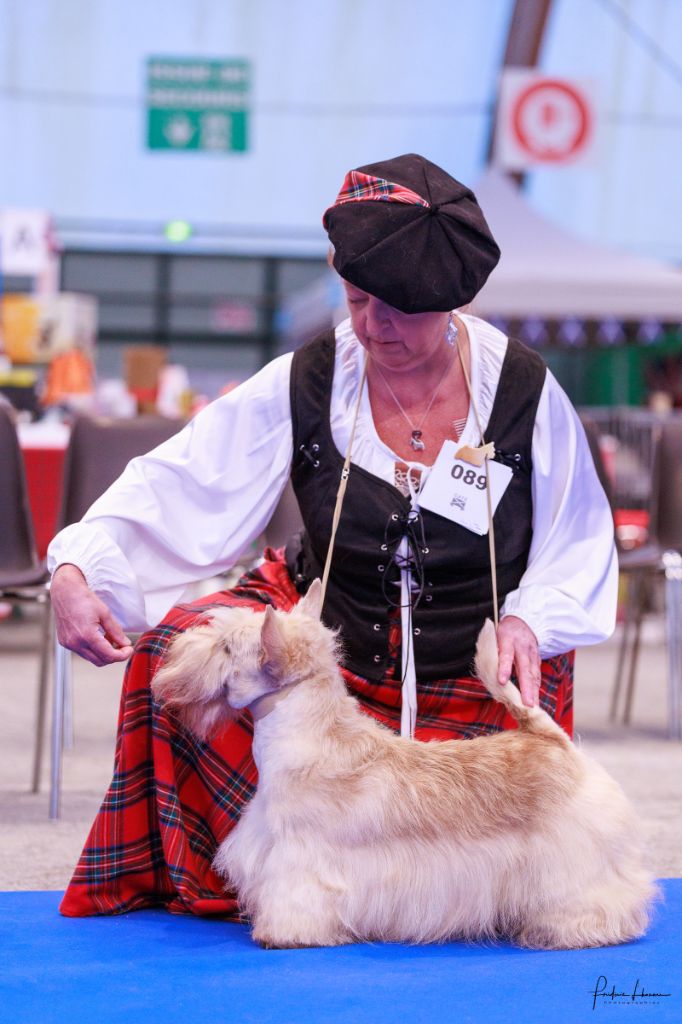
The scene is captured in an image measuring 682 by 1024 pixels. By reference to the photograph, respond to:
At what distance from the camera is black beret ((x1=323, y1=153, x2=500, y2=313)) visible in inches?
82.7

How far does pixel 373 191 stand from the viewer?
85.4 inches

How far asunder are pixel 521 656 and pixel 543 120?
977 cm

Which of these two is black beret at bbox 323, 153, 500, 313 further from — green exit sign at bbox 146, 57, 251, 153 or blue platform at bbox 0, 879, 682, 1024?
green exit sign at bbox 146, 57, 251, 153

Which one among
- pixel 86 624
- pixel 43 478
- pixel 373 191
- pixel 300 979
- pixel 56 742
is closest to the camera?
pixel 300 979

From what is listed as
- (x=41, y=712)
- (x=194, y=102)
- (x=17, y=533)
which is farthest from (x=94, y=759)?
(x=194, y=102)

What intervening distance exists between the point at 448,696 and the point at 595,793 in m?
0.35

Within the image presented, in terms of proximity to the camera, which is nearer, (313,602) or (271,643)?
(271,643)

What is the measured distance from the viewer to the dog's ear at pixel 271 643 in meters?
1.90

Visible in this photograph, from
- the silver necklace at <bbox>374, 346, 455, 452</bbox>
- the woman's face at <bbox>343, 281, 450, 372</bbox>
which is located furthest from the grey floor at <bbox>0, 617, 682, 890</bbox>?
the woman's face at <bbox>343, 281, 450, 372</bbox>

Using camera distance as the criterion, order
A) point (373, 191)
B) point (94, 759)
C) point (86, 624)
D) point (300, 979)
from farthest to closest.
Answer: point (94, 759)
point (373, 191)
point (86, 624)
point (300, 979)

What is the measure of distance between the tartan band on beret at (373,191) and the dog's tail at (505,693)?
2.26 ft

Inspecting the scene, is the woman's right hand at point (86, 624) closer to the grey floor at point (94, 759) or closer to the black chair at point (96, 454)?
the grey floor at point (94, 759)

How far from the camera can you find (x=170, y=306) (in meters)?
16.8

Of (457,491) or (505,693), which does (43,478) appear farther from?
(505,693)
